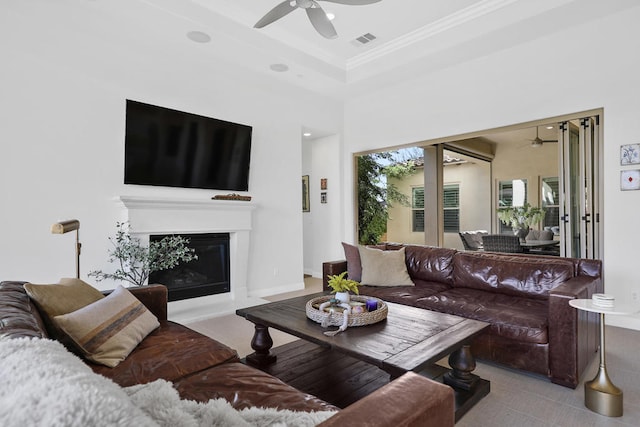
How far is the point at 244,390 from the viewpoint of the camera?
1484mm

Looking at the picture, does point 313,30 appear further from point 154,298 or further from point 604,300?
point 604,300

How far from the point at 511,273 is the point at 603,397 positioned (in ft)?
4.16

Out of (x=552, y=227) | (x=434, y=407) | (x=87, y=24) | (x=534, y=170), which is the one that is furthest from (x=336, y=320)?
(x=534, y=170)

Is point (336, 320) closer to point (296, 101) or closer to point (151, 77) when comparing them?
point (151, 77)

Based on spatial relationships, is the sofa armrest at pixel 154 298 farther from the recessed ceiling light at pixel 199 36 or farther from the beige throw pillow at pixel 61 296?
the recessed ceiling light at pixel 199 36

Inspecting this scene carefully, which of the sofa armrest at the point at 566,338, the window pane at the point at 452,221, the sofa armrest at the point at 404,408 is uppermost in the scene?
the window pane at the point at 452,221

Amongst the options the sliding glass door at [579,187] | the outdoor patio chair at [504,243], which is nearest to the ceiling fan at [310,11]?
the sliding glass door at [579,187]

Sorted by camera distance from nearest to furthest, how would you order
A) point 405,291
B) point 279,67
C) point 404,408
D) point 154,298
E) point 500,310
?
point 404,408
point 154,298
point 500,310
point 405,291
point 279,67

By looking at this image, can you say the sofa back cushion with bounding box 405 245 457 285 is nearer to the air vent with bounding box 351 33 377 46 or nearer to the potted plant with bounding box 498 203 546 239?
the air vent with bounding box 351 33 377 46

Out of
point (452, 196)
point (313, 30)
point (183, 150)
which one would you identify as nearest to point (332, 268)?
point (183, 150)

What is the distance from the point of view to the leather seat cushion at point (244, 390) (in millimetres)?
1358

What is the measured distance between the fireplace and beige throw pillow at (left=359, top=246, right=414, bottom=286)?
1.97m

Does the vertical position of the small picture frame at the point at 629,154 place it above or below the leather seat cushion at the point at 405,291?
above

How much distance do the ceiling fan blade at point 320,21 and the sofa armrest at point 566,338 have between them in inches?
111
